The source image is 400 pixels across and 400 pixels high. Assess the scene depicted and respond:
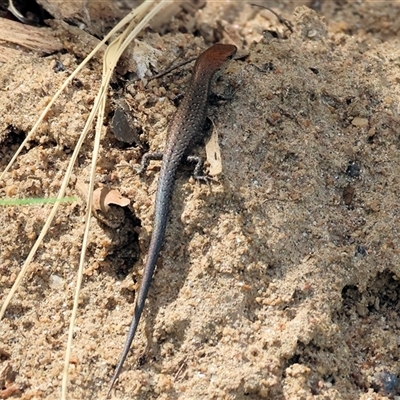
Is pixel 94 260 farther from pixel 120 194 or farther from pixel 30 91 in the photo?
pixel 30 91

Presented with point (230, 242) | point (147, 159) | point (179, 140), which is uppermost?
point (179, 140)

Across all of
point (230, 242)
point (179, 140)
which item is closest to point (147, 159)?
point (179, 140)

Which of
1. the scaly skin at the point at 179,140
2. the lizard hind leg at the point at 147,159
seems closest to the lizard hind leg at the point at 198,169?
the scaly skin at the point at 179,140

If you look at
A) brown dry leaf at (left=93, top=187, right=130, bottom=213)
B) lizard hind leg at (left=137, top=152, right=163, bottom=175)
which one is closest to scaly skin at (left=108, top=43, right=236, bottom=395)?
lizard hind leg at (left=137, top=152, right=163, bottom=175)

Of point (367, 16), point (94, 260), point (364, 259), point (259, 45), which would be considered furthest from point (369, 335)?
point (367, 16)

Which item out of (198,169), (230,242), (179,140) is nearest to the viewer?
(230,242)

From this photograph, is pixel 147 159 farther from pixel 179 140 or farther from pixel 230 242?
pixel 230 242

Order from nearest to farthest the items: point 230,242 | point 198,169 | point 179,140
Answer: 1. point 230,242
2. point 198,169
3. point 179,140
